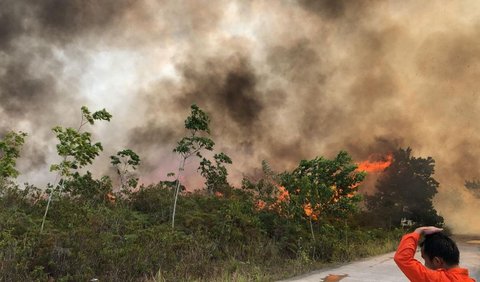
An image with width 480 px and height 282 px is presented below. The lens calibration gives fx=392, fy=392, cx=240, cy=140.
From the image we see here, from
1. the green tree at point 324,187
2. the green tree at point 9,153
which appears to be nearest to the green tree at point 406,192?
the green tree at point 324,187

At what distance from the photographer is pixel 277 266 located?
11.7m

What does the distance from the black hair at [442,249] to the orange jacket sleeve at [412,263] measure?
96 millimetres

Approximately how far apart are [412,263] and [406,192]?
3727 cm

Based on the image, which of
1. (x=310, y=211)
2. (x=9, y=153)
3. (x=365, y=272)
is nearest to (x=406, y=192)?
(x=310, y=211)

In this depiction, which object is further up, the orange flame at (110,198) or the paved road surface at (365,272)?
the orange flame at (110,198)

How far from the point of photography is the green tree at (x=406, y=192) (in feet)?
115

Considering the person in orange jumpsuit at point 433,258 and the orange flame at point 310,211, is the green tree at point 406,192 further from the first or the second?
the person in orange jumpsuit at point 433,258

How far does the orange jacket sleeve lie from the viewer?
2.81 metres

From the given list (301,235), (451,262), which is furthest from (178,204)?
(451,262)

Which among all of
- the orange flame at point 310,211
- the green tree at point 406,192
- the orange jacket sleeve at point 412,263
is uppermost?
A: the green tree at point 406,192

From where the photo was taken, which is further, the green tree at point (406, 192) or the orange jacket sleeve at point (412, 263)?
the green tree at point (406, 192)

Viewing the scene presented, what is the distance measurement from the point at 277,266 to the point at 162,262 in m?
3.64

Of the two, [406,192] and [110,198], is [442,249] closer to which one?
[110,198]

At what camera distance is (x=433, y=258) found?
2875mm
